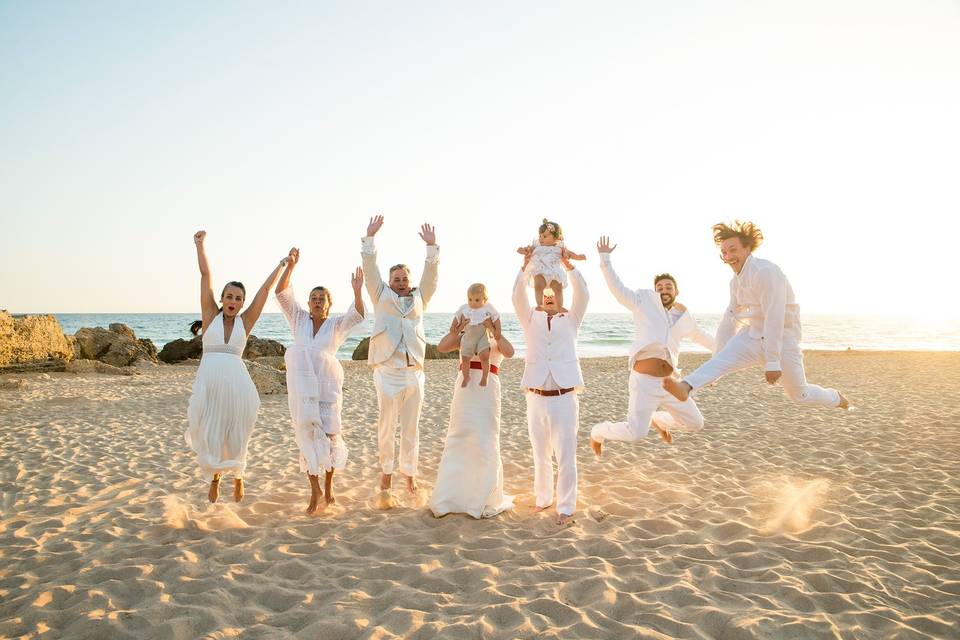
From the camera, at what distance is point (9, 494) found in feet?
20.5

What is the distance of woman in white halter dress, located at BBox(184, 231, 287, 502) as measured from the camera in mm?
5172

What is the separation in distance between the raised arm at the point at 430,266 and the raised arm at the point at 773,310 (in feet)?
10.8

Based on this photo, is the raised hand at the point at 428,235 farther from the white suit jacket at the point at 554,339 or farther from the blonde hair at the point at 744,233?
the blonde hair at the point at 744,233

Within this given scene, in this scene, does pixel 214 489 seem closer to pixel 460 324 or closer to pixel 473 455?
pixel 473 455

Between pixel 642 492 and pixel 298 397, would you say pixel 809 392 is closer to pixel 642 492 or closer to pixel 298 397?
pixel 642 492

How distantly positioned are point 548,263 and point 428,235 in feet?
5.08

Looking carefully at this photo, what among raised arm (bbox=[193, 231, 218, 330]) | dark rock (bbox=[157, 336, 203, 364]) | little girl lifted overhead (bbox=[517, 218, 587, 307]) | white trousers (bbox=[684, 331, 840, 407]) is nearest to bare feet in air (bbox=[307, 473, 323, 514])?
raised arm (bbox=[193, 231, 218, 330])

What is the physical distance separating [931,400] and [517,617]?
1347cm

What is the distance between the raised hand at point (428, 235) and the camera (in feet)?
20.6

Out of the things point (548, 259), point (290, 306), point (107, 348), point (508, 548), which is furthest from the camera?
point (107, 348)

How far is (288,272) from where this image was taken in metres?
5.79

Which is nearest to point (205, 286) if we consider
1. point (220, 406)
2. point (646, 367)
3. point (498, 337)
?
point (220, 406)

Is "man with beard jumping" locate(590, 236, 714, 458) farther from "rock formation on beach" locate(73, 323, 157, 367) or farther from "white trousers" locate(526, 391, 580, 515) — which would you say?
"rock formation on beach" locate(73, 323, 157, 367)

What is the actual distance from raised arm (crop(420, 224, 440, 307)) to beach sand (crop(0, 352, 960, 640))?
2316 millimetres
